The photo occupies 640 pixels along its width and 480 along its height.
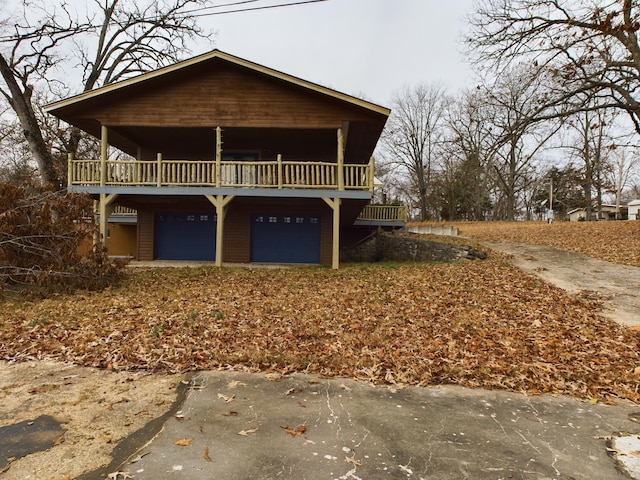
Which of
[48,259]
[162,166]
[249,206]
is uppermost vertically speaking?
[162,166]

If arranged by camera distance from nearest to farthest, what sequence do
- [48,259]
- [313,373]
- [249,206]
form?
1. [313,373]
2. [48,259]
3. [249,206]

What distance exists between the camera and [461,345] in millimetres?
5598

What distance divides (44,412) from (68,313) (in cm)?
418

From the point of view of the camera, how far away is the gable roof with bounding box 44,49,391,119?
43.0 ft

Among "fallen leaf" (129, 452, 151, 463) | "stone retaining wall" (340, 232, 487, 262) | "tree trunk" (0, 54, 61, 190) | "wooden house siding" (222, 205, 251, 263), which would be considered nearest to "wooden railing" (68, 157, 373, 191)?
"tree trunk" (0, 54, 61, 190)

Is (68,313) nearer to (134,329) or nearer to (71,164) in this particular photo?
(134,329)

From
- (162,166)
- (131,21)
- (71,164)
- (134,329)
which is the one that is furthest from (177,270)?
(131,21)

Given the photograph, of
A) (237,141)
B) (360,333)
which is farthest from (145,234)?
(360,333)

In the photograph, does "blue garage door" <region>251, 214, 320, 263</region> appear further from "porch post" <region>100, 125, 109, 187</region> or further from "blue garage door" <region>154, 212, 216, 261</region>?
"porch post" <region>100, 125, 109, 187</region>

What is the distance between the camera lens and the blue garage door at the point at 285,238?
54.9 feet

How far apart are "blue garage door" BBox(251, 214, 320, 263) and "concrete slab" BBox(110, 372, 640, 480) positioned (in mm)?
12262

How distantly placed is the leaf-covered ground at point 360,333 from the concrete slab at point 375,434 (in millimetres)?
456

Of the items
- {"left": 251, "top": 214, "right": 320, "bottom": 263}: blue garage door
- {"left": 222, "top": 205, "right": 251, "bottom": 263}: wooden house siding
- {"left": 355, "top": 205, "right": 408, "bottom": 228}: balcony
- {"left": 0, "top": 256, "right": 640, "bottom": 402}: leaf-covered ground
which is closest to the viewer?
{"left": 0, "top": 256, "right": 640, "bottom": 402}: leaf-covered ground

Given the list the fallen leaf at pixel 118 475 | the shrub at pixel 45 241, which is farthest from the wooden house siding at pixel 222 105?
the fallen leaf at pixel 118 475
